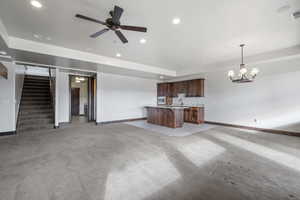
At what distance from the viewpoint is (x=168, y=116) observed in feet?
19.2

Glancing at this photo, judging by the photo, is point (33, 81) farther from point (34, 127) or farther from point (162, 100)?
point (162, 100)

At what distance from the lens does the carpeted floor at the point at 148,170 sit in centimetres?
174

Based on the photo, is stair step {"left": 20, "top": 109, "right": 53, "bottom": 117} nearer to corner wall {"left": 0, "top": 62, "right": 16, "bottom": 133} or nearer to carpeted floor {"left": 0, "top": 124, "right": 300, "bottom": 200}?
corner wall {"left": 0, "top": 62, "right": 16, "bottom": 133}

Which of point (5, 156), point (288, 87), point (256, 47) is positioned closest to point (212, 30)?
point (256, 47)

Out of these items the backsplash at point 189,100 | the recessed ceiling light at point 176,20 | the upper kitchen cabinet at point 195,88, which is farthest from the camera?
the backsplash at point 189,100

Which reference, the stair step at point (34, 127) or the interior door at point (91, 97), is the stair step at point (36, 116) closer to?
the stair step at point (34, 127)

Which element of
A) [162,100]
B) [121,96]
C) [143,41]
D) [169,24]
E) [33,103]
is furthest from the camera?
[162,100]

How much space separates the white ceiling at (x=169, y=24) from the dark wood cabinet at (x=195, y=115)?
3.25 m

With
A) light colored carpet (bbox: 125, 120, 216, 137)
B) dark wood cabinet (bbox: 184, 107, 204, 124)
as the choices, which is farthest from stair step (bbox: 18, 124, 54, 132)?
dark wood cabinet (bbox: 184, 107, 204, 124)

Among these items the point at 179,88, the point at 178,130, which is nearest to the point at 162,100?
the point at 179,88

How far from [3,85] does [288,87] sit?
10078 mm

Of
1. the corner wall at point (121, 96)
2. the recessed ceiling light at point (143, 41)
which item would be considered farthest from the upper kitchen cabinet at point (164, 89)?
the recessed ceiling light at point (143, 41)

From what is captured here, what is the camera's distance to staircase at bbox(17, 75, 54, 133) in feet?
16.9

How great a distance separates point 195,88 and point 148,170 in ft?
19.0
